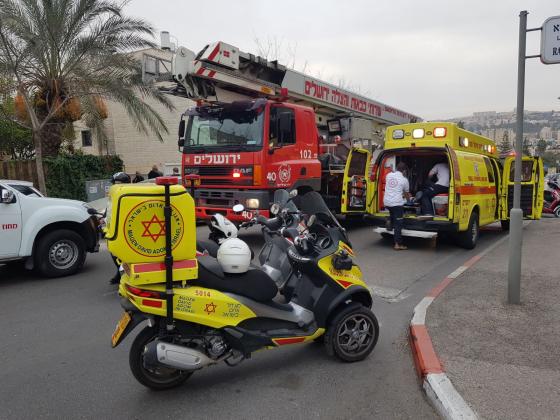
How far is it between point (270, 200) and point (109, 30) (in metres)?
8.28

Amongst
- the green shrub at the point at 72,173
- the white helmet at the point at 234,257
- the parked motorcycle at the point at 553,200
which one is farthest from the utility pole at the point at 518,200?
the green shrub at the point at 72,173

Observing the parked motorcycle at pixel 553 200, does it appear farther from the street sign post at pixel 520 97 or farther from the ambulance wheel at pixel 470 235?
the street sign post at pixel 520 97

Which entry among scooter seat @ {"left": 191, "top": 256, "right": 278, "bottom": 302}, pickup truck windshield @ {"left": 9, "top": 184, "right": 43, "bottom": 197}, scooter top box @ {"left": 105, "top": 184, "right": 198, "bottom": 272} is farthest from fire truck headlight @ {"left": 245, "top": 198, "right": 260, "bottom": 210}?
scooter top box @ {"left": 105, "top": 184, "right": 198, "bottom": 272}

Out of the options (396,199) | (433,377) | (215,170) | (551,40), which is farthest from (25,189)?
(551,40)

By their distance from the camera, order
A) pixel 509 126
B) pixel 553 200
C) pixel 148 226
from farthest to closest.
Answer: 1. pixel 553 200
2. pixel 509 126
3. pixel 148 226

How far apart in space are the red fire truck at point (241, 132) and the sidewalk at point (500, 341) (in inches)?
153

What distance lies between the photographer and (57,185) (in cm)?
1653

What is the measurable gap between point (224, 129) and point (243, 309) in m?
5.92

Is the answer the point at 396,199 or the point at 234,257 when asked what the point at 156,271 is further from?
the point at 396,199

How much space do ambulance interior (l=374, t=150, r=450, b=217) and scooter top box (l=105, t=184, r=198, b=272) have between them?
23.2ft

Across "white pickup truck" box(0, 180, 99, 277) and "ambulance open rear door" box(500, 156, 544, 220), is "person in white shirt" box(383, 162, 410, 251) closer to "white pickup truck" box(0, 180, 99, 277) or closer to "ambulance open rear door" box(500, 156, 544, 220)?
"ambulance open rear door" box(500, 156, 544, 220)

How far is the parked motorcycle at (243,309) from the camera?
3174mm

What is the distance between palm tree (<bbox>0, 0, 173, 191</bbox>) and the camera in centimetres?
1181

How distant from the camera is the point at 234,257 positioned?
3434mm
